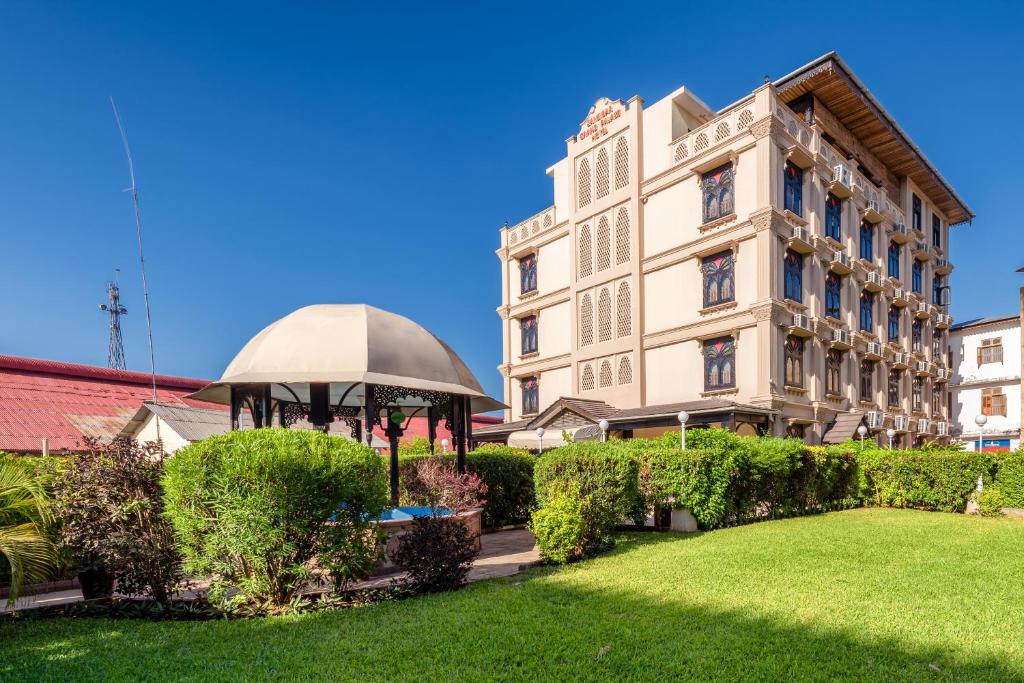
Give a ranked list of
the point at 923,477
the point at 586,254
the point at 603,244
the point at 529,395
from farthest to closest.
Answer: the point at 529,395 < the point at 586,254 < the point at 603,244 < the point at 923,477

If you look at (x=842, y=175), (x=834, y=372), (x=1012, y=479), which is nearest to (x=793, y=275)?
(x=834, y=372)

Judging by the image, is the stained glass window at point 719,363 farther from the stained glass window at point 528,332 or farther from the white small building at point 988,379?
the white small building at point 988,379

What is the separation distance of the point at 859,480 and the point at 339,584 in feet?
52.0

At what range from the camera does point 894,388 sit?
106 feet

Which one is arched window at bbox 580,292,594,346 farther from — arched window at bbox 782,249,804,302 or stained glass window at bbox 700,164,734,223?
arched window at bbox 782,249,804,302

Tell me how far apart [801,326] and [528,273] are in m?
15.7

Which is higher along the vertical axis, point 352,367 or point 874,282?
point 874,282

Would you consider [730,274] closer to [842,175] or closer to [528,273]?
[842,175]

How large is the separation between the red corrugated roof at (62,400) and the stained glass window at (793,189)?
23.1 meters

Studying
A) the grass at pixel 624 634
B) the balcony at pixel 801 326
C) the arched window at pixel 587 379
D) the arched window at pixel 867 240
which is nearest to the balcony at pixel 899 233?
the arched window at pixel 867 240

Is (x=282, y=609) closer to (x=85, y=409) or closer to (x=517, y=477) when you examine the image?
(x=517, y=477)

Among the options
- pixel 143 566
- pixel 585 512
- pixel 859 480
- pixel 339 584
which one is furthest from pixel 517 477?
pixel 859 480

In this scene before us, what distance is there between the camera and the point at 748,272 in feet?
78.8

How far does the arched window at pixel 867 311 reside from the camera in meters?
29.5
